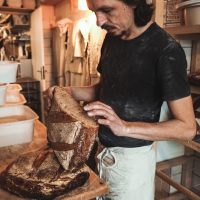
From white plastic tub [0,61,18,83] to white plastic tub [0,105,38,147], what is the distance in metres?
0.18

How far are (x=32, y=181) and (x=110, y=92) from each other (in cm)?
48

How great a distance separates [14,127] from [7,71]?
0.85ft

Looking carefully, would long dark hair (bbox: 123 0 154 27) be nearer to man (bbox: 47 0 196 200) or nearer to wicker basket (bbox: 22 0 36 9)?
man (bbox: 47 0 196 200)

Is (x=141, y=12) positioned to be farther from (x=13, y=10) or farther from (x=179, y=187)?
(x=13, y=10)

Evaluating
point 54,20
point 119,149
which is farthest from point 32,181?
point 54,20

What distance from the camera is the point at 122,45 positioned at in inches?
39.7

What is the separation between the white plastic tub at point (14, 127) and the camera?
110 centimetres

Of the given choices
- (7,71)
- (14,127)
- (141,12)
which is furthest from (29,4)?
(141,12)

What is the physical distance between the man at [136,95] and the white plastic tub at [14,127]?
359mm

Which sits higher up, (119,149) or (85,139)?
(85,139)

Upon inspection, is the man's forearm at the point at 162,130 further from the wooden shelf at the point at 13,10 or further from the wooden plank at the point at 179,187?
the wooden shelf at the point at 13,10

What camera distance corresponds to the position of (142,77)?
93 centimetres

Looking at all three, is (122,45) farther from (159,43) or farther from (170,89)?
(170,89)

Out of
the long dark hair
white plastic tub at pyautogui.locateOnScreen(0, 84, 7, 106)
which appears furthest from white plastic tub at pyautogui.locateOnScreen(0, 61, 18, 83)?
the long dark hair
